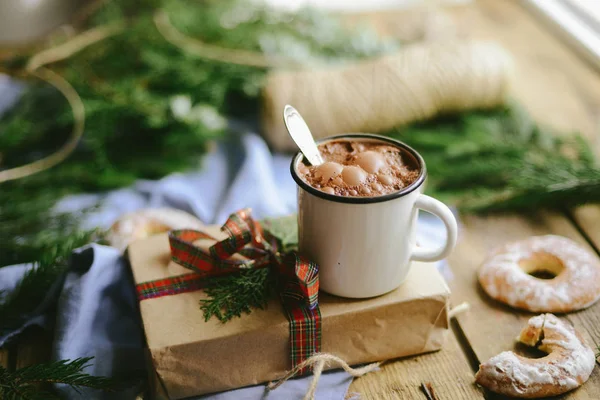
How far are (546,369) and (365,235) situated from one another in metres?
0.27

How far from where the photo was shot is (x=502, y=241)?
1000 mm

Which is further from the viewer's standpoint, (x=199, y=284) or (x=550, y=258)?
(x=550, y=258)

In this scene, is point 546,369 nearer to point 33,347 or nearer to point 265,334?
point 265,334

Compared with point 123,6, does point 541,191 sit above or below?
below

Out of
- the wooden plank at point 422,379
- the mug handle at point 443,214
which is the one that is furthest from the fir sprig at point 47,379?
the mug handle at point 443,214

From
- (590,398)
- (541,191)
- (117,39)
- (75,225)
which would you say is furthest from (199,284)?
(117,39)

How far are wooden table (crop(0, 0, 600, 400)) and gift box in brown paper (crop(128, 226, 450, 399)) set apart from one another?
0.04 metres

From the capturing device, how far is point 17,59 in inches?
55.9

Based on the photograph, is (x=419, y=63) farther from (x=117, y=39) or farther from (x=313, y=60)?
(x=117, y=39)

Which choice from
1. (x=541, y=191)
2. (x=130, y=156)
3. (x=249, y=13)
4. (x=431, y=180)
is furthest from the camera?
(x=249, y=13)

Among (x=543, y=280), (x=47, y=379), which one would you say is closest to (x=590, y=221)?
(x=543, y=280)

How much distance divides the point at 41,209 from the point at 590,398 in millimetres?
930

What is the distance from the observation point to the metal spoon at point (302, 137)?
2.42 feet

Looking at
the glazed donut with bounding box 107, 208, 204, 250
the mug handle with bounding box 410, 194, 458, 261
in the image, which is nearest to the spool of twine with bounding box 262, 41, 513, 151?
the glazed donut with bounding box 107, 208, 204, 250
